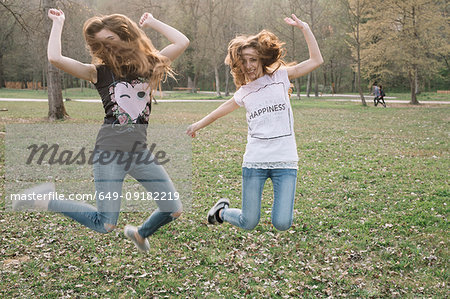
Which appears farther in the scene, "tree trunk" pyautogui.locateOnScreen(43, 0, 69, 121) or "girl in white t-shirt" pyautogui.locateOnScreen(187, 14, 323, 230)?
"tree trunk" pyautogui.locateOnScreen(43, 0, 69, 121)

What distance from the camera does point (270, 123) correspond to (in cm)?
422

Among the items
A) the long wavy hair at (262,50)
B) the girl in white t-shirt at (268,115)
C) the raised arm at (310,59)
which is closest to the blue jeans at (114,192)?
the girl in white t-shirt at (268,115)

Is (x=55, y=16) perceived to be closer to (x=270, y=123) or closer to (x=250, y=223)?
(x=270, y=123)

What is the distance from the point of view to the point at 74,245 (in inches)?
234

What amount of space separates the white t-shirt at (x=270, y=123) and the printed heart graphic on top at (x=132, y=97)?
1126mm

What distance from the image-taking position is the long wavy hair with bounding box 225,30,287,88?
4312 mm

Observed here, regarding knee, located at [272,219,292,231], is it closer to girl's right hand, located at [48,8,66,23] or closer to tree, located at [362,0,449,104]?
girl's right hand, located at [48,8,66,23]

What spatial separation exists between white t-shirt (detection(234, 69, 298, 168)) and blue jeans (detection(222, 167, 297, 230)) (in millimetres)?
120

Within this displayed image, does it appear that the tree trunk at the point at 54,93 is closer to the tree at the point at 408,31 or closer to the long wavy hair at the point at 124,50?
the long wavy hair at the point at 124,50

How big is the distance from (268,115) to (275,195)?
89 cm

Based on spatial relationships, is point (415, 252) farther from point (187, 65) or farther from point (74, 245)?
point (187, 65)

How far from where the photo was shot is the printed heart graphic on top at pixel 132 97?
3.83 meters

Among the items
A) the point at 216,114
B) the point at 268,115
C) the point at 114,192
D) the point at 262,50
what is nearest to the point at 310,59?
the point at 262,50

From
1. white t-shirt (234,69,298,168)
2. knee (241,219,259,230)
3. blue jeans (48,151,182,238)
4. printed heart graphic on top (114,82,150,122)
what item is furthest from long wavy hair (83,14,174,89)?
knee (241,219,259,230)
